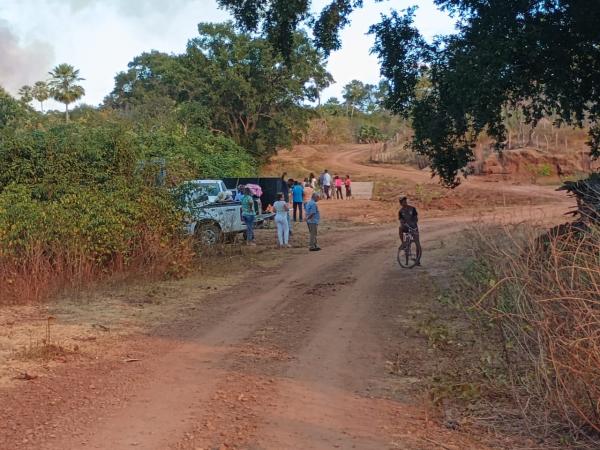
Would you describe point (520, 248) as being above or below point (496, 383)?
above

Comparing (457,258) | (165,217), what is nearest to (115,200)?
(165,217)

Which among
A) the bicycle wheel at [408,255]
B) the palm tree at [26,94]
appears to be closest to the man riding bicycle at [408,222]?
the bicycle wheel at [408,255]

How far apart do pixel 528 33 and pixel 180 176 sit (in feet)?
24.8

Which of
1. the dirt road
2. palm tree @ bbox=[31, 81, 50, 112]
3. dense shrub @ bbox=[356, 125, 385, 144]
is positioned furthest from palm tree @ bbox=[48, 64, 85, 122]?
the dirt road

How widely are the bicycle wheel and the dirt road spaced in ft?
11.4

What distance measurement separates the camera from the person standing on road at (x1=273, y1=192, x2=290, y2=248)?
1833 centimetres

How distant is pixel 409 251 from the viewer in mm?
14867

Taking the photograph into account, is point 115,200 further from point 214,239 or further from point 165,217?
point 214,239

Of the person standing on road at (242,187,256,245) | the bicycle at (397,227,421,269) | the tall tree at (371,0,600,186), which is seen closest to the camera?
the tall tree at (371,0,600,186)

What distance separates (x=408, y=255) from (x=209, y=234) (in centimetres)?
549

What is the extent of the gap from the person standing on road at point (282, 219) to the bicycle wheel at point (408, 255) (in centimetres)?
417

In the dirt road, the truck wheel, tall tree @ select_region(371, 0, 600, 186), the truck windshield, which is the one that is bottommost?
the dirt road

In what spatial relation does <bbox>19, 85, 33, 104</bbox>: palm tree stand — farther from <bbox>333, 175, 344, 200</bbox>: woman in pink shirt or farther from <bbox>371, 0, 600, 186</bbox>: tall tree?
<bbox>371, 0, 600, 186</bbox>: tall tree

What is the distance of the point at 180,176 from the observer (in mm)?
14711
